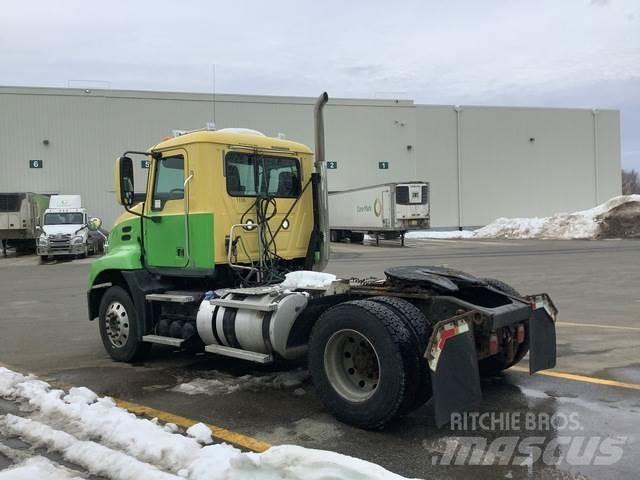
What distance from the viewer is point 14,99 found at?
40.2m

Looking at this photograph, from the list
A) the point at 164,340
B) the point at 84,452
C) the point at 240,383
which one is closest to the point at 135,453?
the point at 84,452

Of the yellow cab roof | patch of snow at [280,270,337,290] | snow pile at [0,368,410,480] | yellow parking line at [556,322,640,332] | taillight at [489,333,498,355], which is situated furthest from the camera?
yellow parking line at [556,322,640,332]

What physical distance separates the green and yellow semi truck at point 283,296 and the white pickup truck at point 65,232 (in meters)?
21.3

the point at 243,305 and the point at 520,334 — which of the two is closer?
the point at 520,334

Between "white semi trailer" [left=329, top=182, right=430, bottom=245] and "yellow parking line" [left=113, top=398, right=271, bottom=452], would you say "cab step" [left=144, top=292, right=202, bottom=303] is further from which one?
"white semi trailer" [left=329, top=182, right=430, bottom=245]

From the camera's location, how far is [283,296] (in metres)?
5.79

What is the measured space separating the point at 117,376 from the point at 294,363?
6.55 feet

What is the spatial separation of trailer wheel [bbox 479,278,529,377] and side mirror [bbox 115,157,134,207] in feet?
13.5

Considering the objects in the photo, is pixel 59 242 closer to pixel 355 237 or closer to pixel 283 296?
pixel 355 237

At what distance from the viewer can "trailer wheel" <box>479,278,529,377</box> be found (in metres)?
5.88

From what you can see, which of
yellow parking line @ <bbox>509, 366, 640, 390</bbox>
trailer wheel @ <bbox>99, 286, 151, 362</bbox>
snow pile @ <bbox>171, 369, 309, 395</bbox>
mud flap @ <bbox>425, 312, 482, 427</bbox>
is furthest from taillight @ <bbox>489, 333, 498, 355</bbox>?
trailer wheel @ <bbox>99, 286, 151, 362</bbox>

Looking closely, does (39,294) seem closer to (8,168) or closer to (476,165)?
(8,168)

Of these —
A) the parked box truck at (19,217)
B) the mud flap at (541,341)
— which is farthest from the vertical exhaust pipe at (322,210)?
the parked box truck at (19,217)

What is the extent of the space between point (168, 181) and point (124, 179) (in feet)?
1.62
